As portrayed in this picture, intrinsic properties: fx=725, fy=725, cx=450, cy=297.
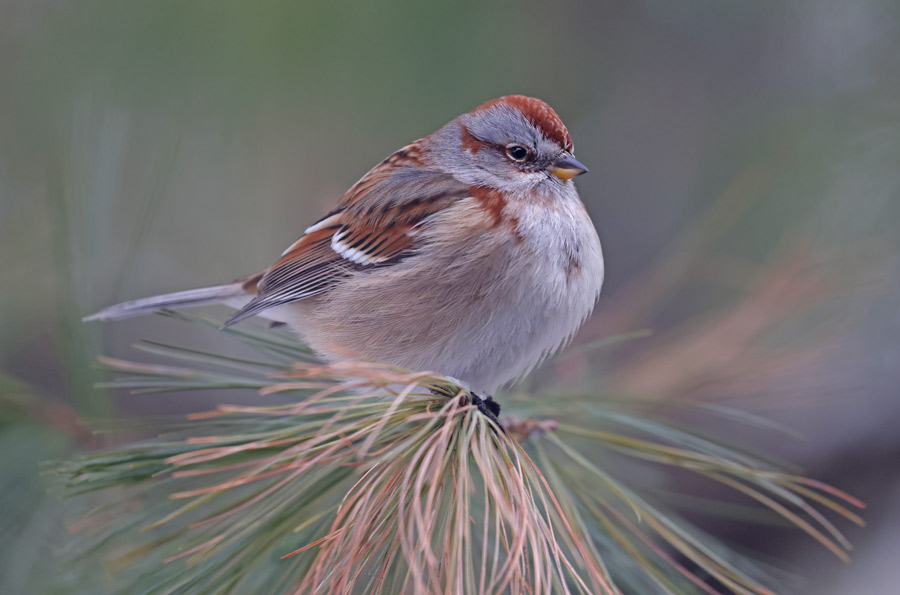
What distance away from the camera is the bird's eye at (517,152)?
170cm

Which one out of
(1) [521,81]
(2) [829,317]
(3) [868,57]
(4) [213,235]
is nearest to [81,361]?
(4) [213,235]

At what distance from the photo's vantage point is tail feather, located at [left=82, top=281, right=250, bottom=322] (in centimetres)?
142

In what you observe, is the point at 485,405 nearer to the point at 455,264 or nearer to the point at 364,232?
the point at 455,264

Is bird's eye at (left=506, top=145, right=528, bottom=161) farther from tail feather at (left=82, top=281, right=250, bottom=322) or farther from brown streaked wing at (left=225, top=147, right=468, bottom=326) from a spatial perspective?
tail feather at (left=82, top=281, right=250, bottom=322)

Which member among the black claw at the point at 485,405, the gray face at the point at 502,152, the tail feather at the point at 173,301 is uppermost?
the gray face at the point at 502,152

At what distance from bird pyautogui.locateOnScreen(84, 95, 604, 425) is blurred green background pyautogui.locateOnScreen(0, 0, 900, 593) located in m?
0.25

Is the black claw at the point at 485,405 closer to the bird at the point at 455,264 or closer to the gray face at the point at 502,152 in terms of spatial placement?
the bird at the point at 455,264

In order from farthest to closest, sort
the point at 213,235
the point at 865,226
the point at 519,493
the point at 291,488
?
1. the point at 213,235
2. the point at 865,226
3. the point at 291,488
4. the point at 519,493

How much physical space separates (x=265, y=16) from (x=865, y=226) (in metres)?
1.60

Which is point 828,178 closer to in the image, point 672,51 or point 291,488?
point 672,51

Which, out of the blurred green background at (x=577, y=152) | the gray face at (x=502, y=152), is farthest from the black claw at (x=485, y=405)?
the gray face at (x=502, y=152)

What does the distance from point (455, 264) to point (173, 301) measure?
715 millimetres

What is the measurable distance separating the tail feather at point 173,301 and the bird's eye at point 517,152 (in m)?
0.78

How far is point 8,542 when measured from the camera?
128 centimetres
